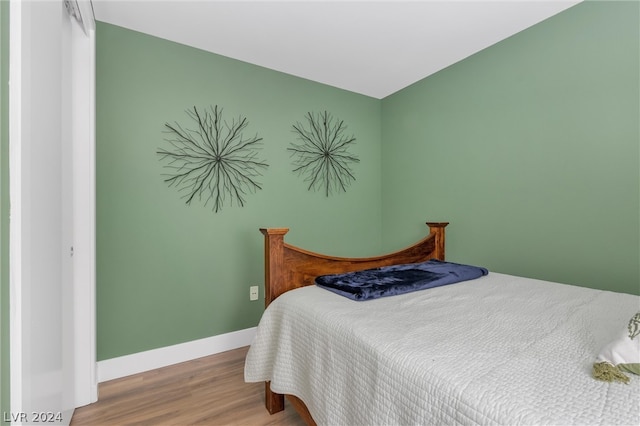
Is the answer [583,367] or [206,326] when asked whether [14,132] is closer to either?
[583,367]

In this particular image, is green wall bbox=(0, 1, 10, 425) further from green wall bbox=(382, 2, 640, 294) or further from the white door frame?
green wall bbox=(382, 2, 640, 294)

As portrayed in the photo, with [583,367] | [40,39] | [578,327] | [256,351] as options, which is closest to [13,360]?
[40,39]

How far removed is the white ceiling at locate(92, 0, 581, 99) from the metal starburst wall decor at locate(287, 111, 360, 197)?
516mm

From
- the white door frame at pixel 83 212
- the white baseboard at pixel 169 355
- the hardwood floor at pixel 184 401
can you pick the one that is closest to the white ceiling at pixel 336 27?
the white door frame at pixel 83 212

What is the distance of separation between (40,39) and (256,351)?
146cm

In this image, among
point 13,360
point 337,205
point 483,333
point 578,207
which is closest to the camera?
point 13,360

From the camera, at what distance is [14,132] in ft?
2.26

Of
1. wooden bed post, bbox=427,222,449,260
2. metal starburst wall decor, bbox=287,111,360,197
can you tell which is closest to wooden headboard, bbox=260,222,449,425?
wooden bed post, bbox=427,222,449,260

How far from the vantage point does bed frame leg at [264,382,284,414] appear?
161 centimetres

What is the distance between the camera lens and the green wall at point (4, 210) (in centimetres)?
65

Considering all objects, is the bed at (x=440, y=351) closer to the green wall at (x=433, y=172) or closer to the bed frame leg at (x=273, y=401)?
the bed frame leg at (x=273, y=401)

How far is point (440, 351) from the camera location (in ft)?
2.92

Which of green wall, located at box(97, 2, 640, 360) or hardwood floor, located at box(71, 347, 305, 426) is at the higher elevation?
green wall, located at box(97, 2, 640, 360)

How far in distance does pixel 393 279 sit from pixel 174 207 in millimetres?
1642
